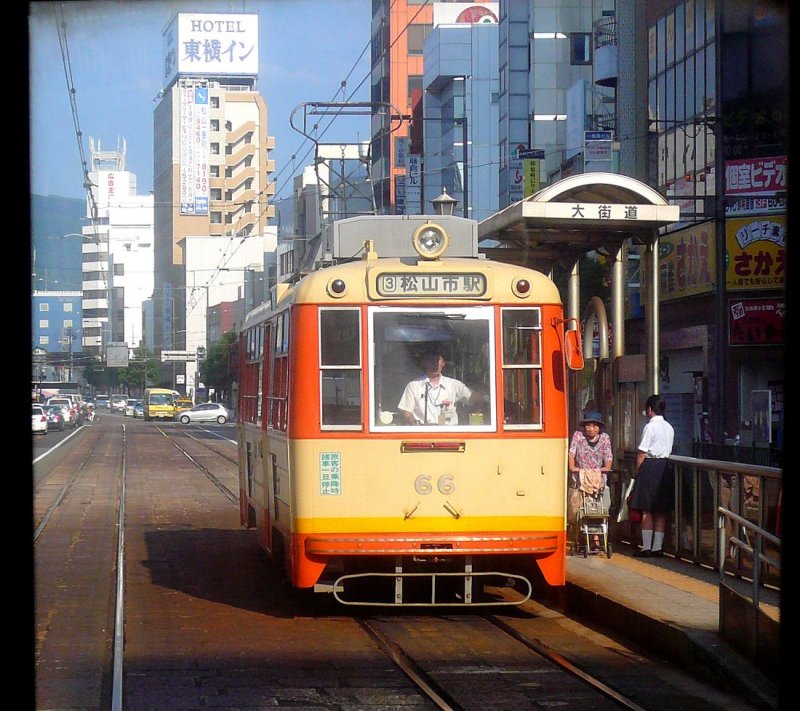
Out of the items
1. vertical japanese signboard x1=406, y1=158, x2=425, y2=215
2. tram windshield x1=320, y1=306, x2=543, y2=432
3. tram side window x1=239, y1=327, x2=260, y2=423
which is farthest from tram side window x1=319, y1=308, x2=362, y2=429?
vertical japanese signboard x1=406, y1=158, x2=425, y2=215

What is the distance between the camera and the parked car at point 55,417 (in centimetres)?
6644

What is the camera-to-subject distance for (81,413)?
83.0 m

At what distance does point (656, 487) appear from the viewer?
498 inches

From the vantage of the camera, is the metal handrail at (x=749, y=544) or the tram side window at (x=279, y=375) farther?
the tram side window at (x=279, y=375)

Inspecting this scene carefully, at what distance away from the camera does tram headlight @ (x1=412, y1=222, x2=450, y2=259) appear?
1023cm

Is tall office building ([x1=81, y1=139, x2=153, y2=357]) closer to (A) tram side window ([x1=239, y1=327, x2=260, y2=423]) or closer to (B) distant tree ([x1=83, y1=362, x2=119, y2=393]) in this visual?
(B) distant tree ([x1=83, y1=362, x2=119, y2=393])

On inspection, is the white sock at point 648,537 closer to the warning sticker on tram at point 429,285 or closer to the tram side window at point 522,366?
the tram side window at point 522,366

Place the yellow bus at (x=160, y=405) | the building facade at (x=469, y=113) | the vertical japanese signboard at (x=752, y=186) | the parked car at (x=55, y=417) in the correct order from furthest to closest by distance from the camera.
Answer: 1. the yellow bus at (x=160, y=405)
2. the parked car at (x=55, y=417)
3. the building facade at (x=469, y=113)
4. the vertical japanese signboard at (x=752, y=186)

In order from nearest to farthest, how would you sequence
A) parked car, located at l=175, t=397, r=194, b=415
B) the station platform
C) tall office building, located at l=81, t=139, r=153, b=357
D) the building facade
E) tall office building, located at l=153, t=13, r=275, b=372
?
the station platform → the building facade → parked car, located at l=175, t=397, r=194, b=415 → tall office building, located at l=153, t=13, r=275, b=372 → tall office building, located at l=81, t=139, r=153, b=357

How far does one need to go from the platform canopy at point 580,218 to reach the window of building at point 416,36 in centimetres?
6901

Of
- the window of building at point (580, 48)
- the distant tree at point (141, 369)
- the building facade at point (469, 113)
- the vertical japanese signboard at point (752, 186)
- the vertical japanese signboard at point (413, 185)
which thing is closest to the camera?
the vertical japanese signboard at point (752, 186)

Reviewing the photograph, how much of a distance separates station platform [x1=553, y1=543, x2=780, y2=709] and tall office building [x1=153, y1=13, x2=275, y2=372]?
3973 inches

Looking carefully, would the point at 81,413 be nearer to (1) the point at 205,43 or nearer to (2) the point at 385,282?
(1) the point at 205,43

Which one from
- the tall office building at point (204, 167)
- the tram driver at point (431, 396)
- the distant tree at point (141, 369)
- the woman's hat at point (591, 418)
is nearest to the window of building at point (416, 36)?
the tall office building at point (204, 167)
